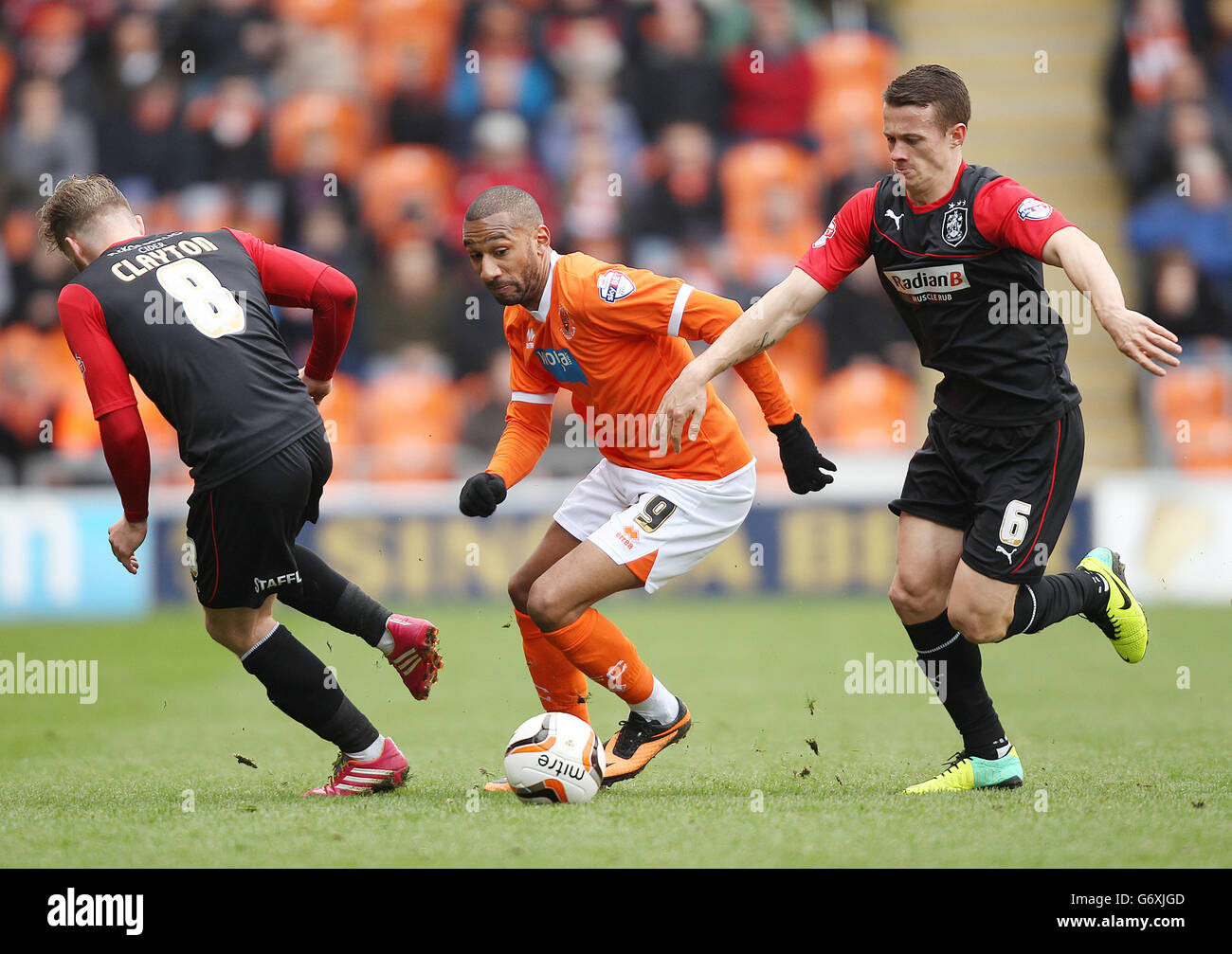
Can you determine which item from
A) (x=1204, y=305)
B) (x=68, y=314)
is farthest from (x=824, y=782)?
(x=1204, y=305)

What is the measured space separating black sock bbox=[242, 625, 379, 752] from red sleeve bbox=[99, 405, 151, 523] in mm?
618

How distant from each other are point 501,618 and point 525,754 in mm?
5712

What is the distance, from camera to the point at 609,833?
14.4 feet

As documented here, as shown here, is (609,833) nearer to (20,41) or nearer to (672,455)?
(672,455)

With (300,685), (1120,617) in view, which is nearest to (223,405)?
(300,685)

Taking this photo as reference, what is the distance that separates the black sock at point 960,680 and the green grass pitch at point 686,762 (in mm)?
Result: 292

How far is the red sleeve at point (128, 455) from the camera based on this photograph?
468cm

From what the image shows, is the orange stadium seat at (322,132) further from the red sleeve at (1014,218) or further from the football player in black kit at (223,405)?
the red sleeve at (1014,218)

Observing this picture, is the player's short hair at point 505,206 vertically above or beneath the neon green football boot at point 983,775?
above

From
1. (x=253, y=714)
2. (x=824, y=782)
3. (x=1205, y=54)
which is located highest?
(x=1205, y=54)

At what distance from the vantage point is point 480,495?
16.8ft

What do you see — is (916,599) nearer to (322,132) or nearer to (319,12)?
(322,132)

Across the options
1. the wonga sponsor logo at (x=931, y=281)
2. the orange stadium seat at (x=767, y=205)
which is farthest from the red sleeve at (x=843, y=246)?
the orange stadium seat at (x=767, y=205)

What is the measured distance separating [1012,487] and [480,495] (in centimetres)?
182
